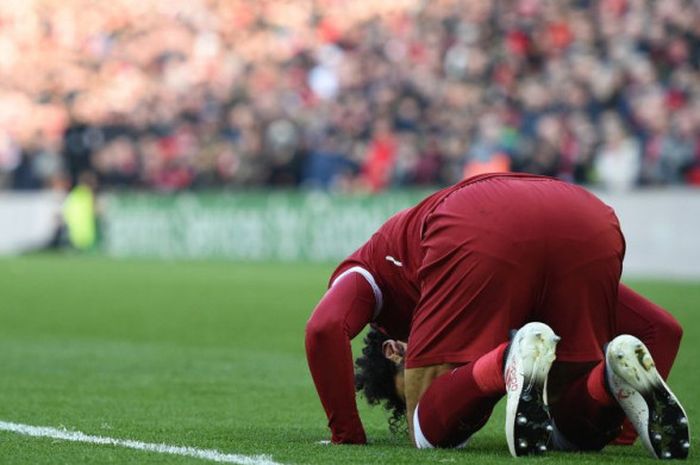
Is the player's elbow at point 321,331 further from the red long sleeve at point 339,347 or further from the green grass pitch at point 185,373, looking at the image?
the green grass pitch at point 185,373

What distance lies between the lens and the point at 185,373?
32.4 ft

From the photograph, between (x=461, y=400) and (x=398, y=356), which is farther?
(x=398, y=356)

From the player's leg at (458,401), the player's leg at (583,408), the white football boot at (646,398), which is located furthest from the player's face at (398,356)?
the white football boot at (646,398)

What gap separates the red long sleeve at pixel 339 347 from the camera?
5.96 metres

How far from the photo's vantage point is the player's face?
625 cm

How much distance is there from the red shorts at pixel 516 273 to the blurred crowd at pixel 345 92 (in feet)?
48.0

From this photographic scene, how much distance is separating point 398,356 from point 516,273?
852mm

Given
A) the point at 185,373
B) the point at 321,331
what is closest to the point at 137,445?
the point at 321,331

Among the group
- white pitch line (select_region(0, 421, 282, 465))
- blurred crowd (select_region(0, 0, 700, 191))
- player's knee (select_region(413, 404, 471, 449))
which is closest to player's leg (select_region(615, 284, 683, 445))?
player's knee (select_region(413, 404, 471, 449))

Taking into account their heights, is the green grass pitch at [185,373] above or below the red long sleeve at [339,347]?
below

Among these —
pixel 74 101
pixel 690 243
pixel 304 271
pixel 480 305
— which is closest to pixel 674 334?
pixel 480 305

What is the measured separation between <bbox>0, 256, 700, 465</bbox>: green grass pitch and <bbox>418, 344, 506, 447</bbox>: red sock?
10 centimetres

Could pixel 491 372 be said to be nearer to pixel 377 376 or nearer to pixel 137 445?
pixel 377 376

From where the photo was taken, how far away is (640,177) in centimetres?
2077
